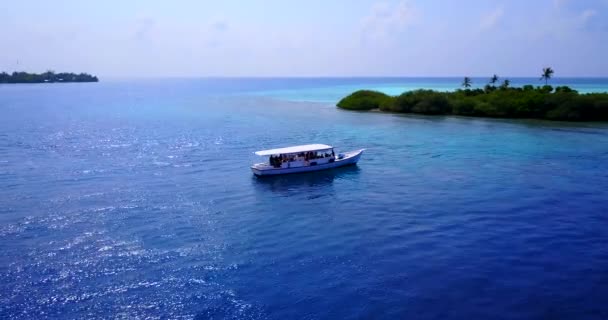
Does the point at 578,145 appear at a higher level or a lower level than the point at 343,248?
higher

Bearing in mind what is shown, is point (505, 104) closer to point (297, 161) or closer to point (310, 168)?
point (310, 168)

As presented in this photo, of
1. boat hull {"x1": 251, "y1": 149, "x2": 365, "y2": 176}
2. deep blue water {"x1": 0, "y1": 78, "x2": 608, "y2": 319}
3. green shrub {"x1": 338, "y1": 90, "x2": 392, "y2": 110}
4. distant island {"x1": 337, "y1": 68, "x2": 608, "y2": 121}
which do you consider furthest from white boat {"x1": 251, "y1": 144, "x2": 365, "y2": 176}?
green shrub {"x1": 338, "y1": 90, "x2": 392, "y2": 110}

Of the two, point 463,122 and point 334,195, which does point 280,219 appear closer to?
point 334,195

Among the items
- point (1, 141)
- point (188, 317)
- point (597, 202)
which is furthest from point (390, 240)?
point (1, 141)

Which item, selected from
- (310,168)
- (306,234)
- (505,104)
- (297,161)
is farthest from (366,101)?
(306,234)

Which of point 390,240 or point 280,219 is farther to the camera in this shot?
point 280,219

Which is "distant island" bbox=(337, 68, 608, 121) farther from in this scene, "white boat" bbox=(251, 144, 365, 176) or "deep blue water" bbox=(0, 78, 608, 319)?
"white boat" bbox=(251, 144, 365, 176)
